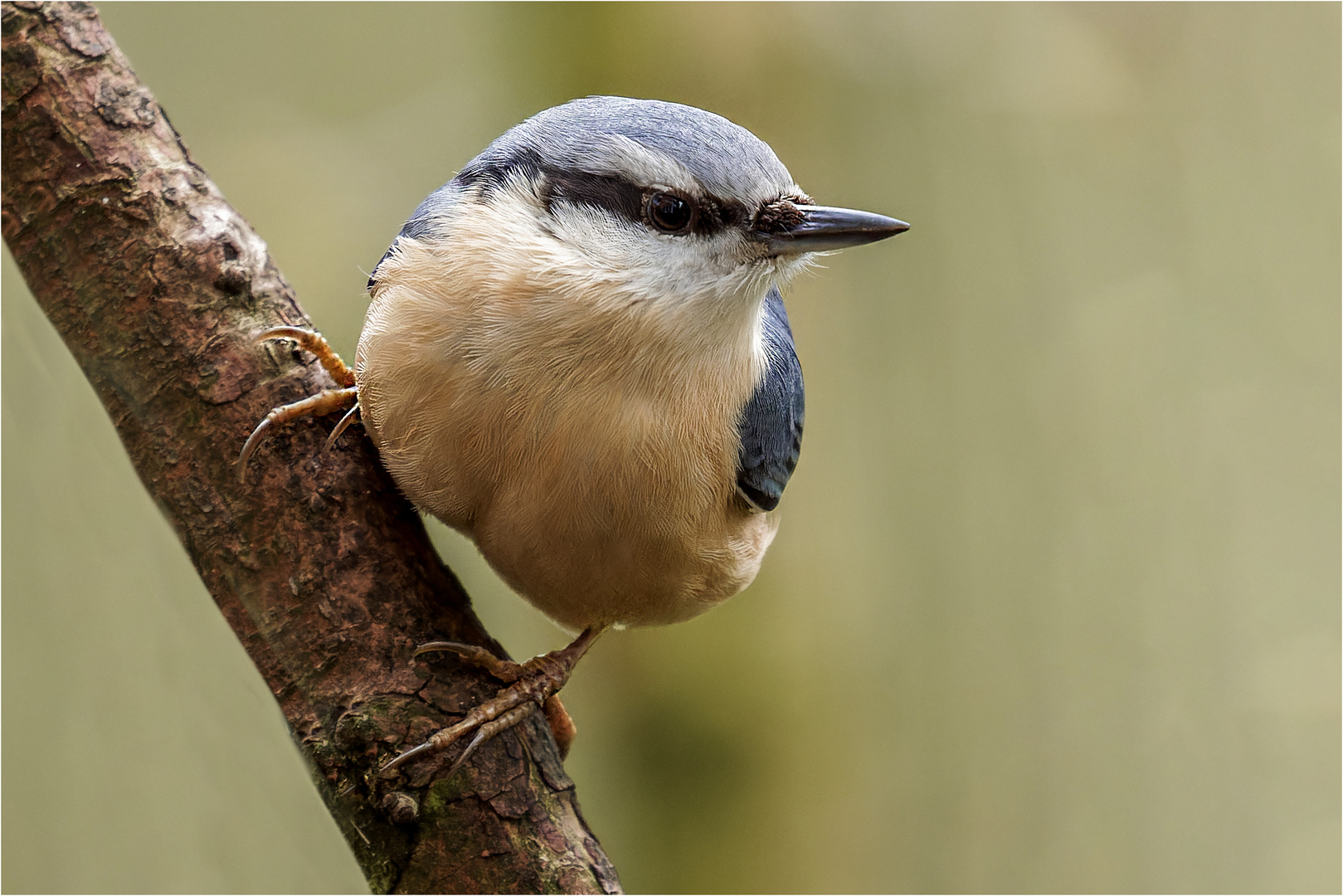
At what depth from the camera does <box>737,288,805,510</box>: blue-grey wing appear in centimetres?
133

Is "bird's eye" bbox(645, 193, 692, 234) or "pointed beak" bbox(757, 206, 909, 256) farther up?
"pointed beak" bbox(757, 206, 909, 256)

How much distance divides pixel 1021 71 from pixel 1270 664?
179cm

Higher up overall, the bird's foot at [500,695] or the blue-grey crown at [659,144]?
the blue-grey crown at [659,144]

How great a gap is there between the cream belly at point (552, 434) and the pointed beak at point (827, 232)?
178mm

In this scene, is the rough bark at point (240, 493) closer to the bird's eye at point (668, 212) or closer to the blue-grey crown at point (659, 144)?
the blue-grey crown at point (659, 144)

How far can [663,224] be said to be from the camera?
1.17 meters

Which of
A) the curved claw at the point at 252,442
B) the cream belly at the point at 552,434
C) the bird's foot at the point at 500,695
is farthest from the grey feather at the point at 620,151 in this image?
the bird's foot at the point at 500,695

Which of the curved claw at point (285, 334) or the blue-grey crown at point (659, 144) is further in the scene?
the curved claw at point (285, 334)

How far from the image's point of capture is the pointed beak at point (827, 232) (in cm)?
114

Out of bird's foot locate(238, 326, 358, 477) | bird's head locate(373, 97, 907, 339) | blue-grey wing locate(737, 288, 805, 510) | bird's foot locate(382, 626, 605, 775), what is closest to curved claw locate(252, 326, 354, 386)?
bird's foot locate(238, 326, 358, 477)

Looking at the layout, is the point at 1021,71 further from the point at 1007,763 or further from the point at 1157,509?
the point at 1007,763

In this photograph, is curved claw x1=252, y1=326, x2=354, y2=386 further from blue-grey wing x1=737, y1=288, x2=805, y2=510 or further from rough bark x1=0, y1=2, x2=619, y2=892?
blue-grey wing x1=737, y1=288, x2=805, y2=510

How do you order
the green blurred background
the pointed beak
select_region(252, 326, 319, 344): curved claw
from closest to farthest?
1. the pointed beak
2. select_region(252, 326, 319, 344): curved claw
3. the green blurred background

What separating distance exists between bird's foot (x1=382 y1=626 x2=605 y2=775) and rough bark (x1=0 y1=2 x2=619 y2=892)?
0.06 feet
